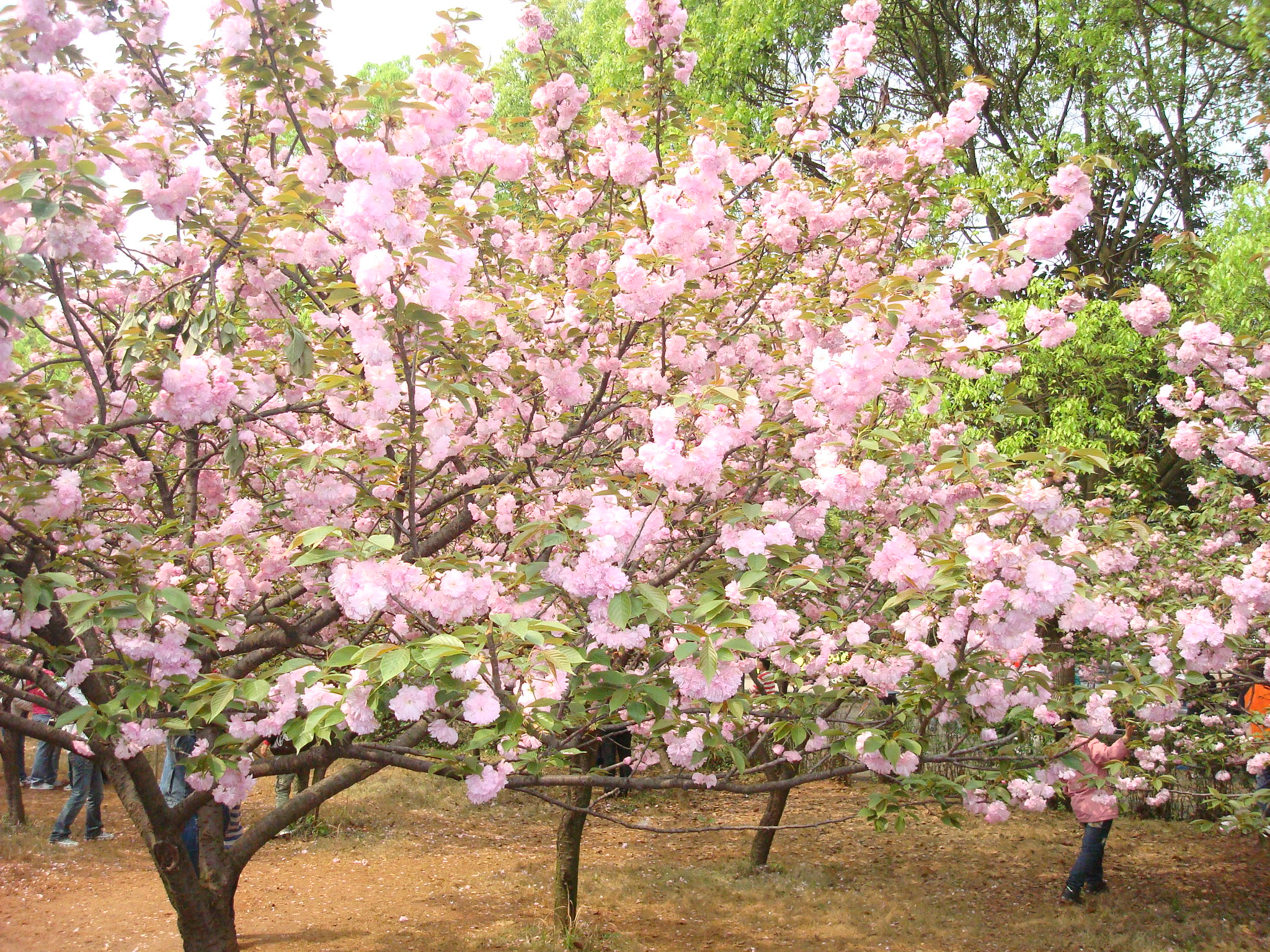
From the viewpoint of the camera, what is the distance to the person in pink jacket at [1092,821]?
6.70m

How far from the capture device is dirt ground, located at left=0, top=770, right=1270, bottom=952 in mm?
6867

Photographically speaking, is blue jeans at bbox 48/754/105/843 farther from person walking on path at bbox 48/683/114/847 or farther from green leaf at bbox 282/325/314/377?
green leaf at bbox 282/325/314/377

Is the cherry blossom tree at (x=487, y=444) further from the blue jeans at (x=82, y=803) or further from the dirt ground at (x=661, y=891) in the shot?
the blue jeans at (x=82, y=803)

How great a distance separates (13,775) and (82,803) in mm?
841

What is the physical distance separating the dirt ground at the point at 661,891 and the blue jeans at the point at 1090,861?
0.58ft

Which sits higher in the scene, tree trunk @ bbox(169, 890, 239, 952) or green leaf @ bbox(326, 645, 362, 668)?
green leaf @ bbox(326, 645, 362, 668)

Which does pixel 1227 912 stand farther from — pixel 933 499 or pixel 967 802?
pixel 933 499

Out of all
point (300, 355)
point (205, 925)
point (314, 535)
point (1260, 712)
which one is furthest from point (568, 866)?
point (314, 535)

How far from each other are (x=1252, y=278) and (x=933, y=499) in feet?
20.5

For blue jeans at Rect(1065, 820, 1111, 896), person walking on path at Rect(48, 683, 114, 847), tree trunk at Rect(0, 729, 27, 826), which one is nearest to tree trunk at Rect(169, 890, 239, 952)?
person walking on path at Rect(48, 683, 114, 847)

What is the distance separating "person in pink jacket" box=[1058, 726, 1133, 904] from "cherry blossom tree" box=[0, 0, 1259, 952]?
231 cm

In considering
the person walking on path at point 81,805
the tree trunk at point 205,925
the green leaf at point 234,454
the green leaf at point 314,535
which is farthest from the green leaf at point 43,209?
the person walking on path at point 81,805

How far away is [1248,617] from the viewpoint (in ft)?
15.3

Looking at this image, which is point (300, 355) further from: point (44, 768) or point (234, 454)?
point (44, 768)
